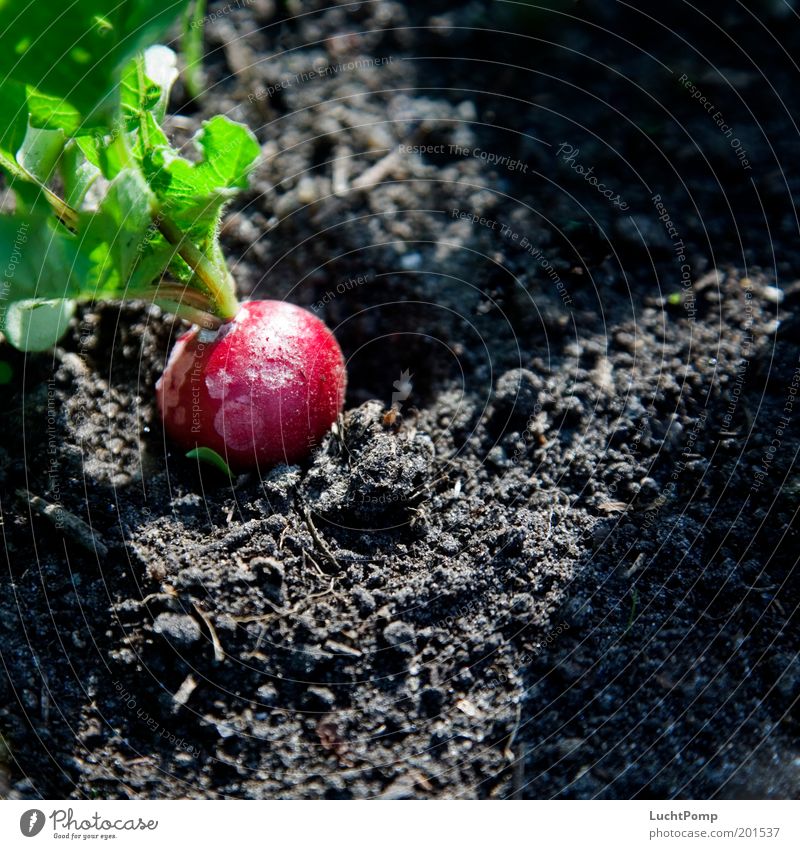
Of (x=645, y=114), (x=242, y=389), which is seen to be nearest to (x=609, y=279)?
(x=645, y=114)

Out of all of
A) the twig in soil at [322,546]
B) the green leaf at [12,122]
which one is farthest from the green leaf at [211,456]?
the green leaf at [12,122]

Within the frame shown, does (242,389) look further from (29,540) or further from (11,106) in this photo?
(11,106)

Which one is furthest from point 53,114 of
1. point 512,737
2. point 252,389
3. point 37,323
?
point 512,737

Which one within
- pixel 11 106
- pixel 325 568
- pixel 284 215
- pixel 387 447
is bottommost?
pixel 325 568

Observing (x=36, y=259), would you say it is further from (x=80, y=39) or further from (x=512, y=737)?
(x=512, y=737)

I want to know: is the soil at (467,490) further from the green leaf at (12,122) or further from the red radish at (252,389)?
the green leaf at (12,122)

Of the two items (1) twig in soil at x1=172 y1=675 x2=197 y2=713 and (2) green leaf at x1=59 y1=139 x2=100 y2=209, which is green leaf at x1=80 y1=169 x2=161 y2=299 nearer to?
(2) green leaf at x1=59 y1=139 x2=100 y2=209
